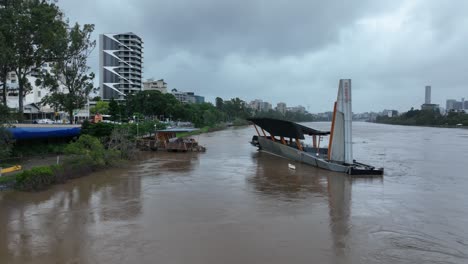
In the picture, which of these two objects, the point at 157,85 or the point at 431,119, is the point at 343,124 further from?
the point at 157,85

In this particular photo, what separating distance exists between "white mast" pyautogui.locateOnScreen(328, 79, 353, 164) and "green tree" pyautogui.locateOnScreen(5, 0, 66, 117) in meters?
19.7

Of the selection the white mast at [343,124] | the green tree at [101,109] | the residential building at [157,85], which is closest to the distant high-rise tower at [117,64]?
the residential building at [157,85]

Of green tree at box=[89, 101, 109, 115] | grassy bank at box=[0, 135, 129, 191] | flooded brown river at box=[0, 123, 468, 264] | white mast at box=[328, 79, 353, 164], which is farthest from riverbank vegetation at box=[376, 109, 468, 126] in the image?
grassy bank at box=[0, 135, 129, 191]

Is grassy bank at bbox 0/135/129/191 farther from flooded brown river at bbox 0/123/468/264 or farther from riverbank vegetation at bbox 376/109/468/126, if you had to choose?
riverbank vegetation at bbox 376/109/468/126

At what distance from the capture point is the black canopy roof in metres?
28.3

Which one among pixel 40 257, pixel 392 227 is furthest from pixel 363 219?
pixel 40 257

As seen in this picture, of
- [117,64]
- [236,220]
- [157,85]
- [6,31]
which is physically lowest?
[236,220]

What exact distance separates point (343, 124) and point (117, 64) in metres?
101

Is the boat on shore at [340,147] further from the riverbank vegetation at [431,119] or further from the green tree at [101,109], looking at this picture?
the riverbank vegetation at [431,119]

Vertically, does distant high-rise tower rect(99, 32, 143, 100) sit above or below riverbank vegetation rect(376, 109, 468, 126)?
above

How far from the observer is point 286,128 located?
29.2 meters

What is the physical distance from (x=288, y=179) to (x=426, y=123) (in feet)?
413

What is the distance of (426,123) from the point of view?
5059 inches

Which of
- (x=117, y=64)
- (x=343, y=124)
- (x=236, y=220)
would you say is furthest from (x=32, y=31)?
(x=117, y=64)
